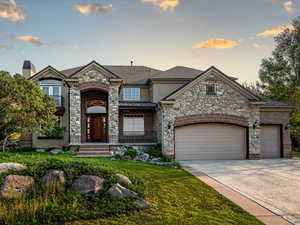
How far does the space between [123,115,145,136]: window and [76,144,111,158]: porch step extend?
3713 millimetres

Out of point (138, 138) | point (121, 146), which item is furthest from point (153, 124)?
point (121, 146)

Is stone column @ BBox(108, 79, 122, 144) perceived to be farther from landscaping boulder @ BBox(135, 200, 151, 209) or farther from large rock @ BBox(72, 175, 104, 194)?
landscaping boulder @ BBox(135, 200, 151, 209)

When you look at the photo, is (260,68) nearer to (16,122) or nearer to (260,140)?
(260,140)

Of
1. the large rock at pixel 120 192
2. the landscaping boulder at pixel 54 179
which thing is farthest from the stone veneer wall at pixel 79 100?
the large rock at pixel 120 192

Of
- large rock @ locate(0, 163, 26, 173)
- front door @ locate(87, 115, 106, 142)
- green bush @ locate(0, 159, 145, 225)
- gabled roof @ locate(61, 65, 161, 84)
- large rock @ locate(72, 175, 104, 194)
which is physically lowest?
green bush @ locate(0, 159, 145, 225)

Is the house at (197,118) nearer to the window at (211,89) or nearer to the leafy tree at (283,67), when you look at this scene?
the window at (211,89)

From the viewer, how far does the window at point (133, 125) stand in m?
18.8

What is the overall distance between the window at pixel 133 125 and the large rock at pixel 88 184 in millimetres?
12477

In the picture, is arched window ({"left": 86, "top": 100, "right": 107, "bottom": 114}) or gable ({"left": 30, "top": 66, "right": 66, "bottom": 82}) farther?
arched window ({"left": 86, "top": 100, "right": 107, "bottom": 114})

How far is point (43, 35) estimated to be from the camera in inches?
560

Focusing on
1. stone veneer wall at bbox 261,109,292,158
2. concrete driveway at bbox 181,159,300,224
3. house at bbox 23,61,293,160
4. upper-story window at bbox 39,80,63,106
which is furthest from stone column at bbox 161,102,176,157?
upper-story window at bbox 39,80,63,106

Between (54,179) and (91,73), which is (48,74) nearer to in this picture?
(91,73)

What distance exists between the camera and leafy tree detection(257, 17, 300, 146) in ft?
73.1

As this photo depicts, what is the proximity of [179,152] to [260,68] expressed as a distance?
16.6 meters
